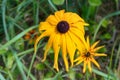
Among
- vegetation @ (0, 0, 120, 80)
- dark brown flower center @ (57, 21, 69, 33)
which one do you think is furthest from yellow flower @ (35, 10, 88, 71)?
vegetation @ (0, 0, 120, 80)

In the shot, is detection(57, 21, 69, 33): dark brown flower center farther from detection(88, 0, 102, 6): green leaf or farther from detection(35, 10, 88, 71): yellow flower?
detection(88, 0, 102, 6): green leaf

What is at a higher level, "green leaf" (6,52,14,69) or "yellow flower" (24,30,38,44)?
"yellow flower" (24,30,38,44)

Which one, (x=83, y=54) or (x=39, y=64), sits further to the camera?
(x=39, y=64)

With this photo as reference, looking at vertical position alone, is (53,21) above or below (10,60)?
above

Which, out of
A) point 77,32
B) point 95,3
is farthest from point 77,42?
point 95,3

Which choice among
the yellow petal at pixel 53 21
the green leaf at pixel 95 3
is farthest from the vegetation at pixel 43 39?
the yellow petal at pixel 53 21

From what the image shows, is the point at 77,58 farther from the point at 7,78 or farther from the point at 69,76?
the point at 7,78

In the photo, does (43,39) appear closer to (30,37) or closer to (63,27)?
(30,37)

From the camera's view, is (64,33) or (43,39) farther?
(43,39)

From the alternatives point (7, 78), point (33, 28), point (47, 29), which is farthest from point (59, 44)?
point (7, 78)

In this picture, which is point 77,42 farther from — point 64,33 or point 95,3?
point 95,3

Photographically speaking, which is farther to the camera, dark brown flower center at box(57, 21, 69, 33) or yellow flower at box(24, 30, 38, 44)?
yellow flower at box(24, 30, 38, 44)
